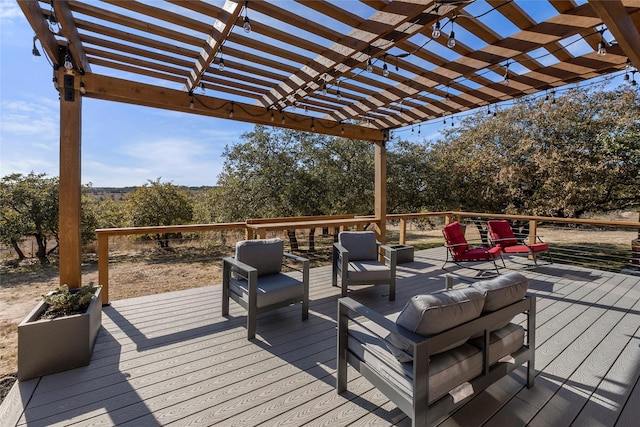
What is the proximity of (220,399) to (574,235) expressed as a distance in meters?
13.5

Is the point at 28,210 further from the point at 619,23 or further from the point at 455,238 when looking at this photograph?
the point at 619,23

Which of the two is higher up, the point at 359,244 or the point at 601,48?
the point at 601,48

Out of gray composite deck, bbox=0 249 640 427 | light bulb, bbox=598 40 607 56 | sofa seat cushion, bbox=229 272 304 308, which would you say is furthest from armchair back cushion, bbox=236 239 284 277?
→ light bulb, bbox=598 40 607 56

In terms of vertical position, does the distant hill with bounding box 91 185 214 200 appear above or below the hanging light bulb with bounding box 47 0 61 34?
below

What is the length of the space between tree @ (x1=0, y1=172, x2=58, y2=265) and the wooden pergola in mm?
7775

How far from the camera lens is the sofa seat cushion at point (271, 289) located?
2.84m

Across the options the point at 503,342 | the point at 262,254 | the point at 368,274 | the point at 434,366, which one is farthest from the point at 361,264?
the point at 434,366

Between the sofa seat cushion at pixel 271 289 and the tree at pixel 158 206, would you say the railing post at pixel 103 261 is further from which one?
the tree at pixel 158 206

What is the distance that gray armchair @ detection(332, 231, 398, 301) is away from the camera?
3.64 m

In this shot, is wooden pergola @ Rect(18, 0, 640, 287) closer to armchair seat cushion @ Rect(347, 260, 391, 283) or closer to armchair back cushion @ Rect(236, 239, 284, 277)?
armchair back cushion @ Rect(236, 239, 284, 277)

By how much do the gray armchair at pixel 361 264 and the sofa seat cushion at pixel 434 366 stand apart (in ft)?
5.91

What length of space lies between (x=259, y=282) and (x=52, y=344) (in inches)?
64.9

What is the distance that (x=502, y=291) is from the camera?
1766mm

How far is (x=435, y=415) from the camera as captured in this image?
4.80ft
